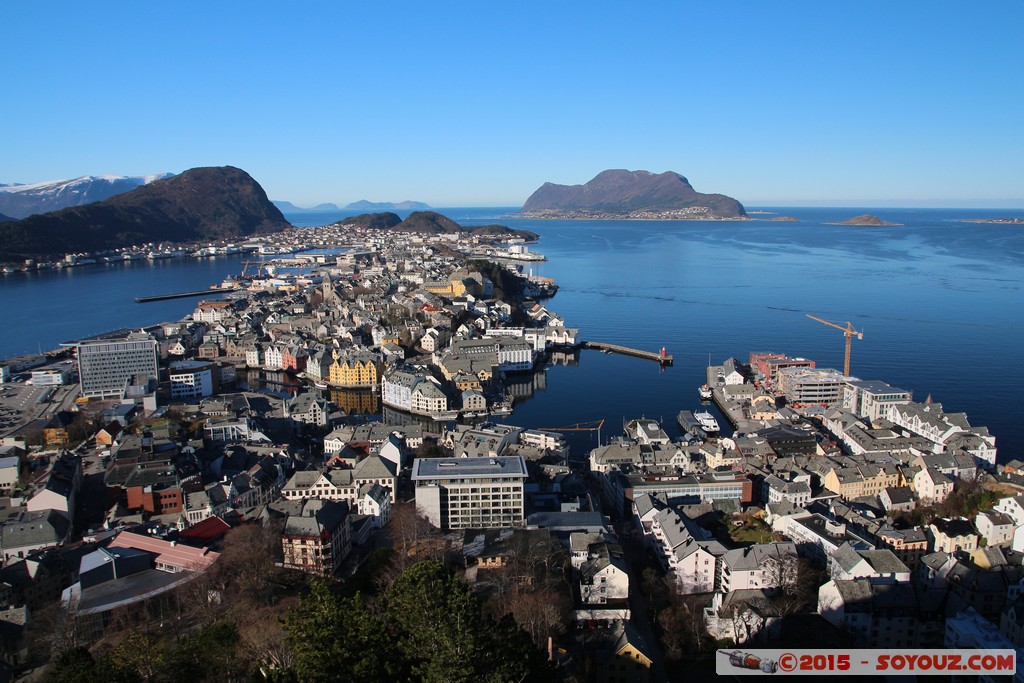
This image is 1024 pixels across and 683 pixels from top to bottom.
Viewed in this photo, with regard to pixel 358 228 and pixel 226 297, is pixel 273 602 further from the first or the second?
pixel 358 228

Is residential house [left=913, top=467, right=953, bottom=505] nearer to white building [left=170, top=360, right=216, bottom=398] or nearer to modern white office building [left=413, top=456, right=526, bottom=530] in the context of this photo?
modern white office building [left=413, top=456, right=526, bottom=530]

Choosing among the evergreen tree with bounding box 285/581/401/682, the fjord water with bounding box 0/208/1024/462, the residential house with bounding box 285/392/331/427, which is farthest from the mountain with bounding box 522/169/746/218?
the evergreen tree with bounding box 285/581/401/682

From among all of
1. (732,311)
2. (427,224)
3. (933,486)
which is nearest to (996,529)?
(933,486)

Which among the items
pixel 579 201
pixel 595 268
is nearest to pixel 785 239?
pixel 595 268

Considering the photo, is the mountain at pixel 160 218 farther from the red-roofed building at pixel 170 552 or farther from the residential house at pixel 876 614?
the residential house at pixel 876 614

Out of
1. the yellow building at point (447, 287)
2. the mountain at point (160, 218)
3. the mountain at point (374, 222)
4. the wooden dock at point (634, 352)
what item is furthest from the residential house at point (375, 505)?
the mountain at point (374, 222)
